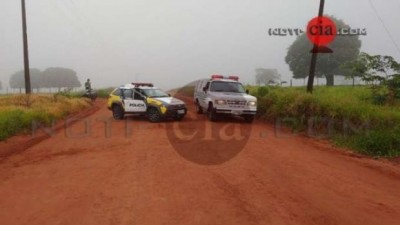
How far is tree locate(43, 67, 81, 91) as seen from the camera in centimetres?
14250

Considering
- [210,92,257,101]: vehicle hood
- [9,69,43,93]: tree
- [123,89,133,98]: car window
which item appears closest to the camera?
[210,92,257,101]: vehicle hood

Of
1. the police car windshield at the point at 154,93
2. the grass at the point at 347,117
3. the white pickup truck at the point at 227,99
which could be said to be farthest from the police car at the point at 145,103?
the grass at the point at 347,117

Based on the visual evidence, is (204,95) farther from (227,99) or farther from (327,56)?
(327,56)

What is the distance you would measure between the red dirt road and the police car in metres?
5.80

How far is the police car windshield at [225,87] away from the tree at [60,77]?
130 m

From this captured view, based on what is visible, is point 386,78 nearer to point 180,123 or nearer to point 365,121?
point 365,121

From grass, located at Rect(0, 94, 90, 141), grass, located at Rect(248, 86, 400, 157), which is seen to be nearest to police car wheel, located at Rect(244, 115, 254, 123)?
grass, located at Rect(248, 86, 400, 157)

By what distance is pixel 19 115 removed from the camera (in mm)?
17531

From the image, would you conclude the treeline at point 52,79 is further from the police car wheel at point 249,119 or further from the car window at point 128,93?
the police car wheel at point 249,119

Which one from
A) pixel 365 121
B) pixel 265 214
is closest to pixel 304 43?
pixel 365 121

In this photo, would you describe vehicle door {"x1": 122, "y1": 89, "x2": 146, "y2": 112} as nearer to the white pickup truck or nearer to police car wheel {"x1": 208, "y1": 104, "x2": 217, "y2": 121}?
the white pickup truck

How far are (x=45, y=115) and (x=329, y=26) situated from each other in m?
16.8

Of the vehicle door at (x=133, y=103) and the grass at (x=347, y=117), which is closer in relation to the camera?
the grass at (x=347, y=117)

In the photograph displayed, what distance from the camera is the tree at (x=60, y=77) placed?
14250 cm
